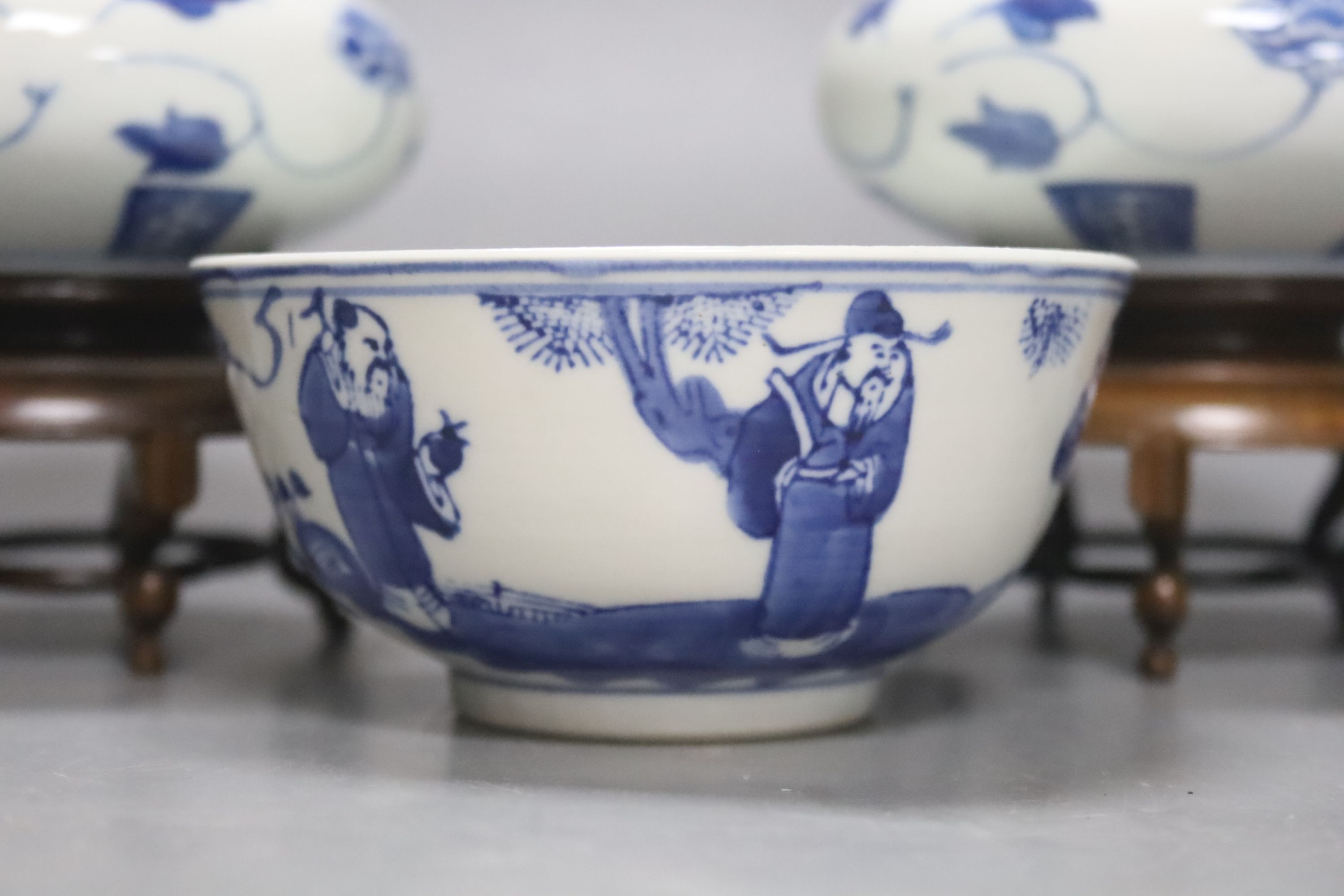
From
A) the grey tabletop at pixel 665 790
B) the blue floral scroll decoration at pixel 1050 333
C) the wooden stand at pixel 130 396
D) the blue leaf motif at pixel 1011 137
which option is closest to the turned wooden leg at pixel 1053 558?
the grey tabletop at pixel 665 790

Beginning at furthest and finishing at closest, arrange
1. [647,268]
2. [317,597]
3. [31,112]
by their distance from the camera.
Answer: [317,597]
[31,112]
[647,268]

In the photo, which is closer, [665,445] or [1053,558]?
[665,445]

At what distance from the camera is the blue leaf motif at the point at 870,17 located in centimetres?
76

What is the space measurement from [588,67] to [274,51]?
0.44 meters

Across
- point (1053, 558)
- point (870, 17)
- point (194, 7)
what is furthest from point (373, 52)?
point (1053, 558)

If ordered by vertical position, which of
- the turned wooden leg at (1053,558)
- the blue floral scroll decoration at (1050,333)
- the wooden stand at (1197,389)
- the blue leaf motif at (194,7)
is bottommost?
the turned wooden leg at (1053,558)

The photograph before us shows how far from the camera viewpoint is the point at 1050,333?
57 centimetres

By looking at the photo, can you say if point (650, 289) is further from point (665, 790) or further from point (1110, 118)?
point (1110, 118)

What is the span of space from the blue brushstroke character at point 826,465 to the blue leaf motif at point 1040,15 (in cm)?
23

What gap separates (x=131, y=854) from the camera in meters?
0.47

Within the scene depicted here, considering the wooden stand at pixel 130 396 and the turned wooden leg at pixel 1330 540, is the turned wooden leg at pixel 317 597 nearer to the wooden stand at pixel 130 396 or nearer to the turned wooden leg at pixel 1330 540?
the wooden stand at pixel 130 396

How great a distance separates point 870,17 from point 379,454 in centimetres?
34

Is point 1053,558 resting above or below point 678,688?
below

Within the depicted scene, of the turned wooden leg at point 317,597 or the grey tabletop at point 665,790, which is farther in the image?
the turned wooden leg at point 317,597
